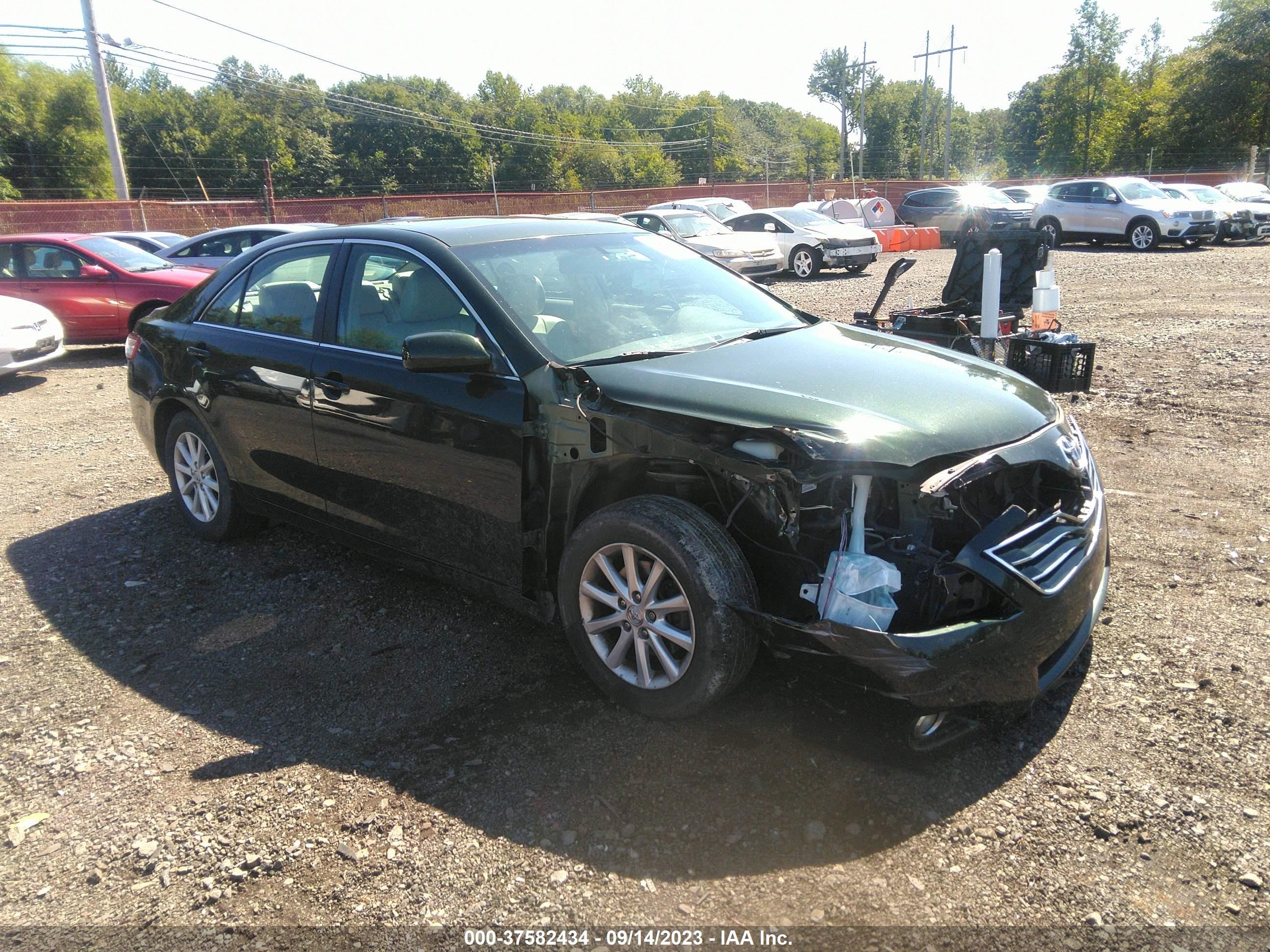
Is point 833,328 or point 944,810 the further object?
point 833,328

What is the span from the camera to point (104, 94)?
23734 millimetres

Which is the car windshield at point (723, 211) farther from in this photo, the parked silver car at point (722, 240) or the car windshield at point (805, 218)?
the parked silver car at point (722, 240)

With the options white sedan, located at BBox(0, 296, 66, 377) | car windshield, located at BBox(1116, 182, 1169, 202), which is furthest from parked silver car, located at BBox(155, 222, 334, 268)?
car windshield, located at BBox(1116, 182, 1169, 202)

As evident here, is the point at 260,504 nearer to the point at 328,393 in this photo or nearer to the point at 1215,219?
the point at 328,393

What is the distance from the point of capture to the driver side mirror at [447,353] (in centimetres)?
343

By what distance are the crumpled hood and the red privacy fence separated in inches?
848

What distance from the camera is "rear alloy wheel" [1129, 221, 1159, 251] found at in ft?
70.6

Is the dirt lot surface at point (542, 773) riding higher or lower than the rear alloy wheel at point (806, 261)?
lower

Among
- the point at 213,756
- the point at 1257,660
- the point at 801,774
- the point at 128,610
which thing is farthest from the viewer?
the point at 128,610

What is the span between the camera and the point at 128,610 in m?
4.47

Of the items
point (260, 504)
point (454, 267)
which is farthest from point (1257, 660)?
point (260, 504)

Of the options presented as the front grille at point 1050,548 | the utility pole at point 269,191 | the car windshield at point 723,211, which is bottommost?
the front grille at point 1050,548

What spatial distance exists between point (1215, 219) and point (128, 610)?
2408cm

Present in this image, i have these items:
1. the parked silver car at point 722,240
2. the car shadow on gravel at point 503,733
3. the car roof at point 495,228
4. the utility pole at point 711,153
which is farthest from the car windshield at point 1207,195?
the car shadow on gravel at point 503,733
